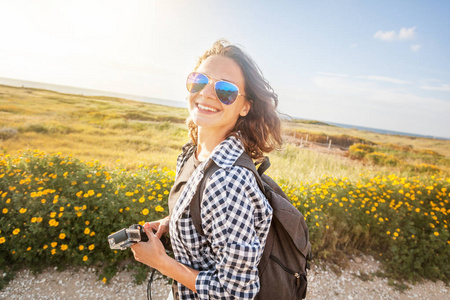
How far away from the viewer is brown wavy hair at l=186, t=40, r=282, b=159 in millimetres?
1341

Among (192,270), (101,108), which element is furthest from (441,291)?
(101,108)

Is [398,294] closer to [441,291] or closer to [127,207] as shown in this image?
[441,291]

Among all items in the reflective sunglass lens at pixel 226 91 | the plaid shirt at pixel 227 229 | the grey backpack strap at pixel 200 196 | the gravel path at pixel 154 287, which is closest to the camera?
the plaid shirt at pixel 227 229

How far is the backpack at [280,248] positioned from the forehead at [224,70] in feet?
1.36

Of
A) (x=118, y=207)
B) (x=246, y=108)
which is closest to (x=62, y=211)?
(x=118, y=207)

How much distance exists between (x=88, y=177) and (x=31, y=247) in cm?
90

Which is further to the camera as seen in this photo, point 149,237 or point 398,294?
point 398,294

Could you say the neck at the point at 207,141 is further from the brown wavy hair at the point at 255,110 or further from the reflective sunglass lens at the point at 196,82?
the reflective sunglass lens at the point at 196,82

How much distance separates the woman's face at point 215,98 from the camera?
1312 millimetres

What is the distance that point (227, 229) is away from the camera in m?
0.98

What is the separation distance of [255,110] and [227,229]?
0.70 metres

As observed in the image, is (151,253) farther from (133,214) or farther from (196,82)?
(133,214)

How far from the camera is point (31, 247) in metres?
2.77

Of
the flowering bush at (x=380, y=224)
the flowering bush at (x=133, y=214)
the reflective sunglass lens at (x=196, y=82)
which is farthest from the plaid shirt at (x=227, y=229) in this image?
the flowering bush at (x=380, y=224)
